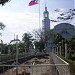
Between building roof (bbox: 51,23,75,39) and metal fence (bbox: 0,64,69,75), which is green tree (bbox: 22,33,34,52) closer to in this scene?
building roof (bbox: 51,23,75,39)

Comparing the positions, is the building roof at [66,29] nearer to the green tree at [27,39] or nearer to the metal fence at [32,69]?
the metal fence at [32,69]

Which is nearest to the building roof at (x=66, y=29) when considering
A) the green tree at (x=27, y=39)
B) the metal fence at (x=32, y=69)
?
the metal fence at (x=32, y=69)

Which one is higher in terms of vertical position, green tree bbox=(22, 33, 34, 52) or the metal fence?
green tree bbox=(22, 33, 34, 52)

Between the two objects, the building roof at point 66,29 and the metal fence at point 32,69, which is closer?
the metal fence at point 32,69

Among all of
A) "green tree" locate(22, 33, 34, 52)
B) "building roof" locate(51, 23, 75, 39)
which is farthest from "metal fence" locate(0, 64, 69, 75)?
"green tree" locate(22, 33, 34, 52)

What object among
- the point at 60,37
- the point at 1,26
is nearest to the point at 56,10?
the point at 1,26

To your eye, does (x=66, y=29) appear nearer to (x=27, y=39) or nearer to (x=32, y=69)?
(x=32, y=69)

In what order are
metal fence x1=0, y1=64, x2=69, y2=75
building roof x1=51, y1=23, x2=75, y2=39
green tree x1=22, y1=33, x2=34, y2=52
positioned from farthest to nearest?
green tree x1=22, y1=33, x2=34, y2=52, building roof x1=51, y1=23, x2=75, y2=39, metal fence x1=0, y1=64, x2=69, y2=75

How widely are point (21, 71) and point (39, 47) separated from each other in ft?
354

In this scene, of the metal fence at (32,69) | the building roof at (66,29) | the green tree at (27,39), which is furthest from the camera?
the green tree at (27,39)

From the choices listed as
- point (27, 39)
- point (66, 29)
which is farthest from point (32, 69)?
point (27, 39)

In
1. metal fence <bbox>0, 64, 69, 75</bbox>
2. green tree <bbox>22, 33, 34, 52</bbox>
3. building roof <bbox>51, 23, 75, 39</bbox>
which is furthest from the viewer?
green tree <bbox>22, 33, 34, 52</bbox>

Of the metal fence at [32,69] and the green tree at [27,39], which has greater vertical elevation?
the green tree at [27,39]

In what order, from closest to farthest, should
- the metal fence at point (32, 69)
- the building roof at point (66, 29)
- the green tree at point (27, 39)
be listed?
the metal fence at point (32, 69)
the building roof at point (66, 29)
the green tree at point (27, 39)
